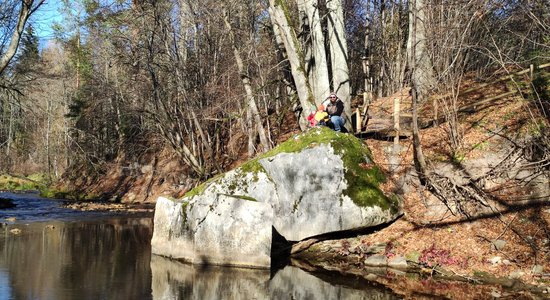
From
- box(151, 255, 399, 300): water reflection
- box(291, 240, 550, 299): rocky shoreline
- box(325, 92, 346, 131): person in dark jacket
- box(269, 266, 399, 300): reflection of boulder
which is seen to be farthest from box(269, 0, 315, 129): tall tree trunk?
box(269, 266, 399, 300): reflection of boulder

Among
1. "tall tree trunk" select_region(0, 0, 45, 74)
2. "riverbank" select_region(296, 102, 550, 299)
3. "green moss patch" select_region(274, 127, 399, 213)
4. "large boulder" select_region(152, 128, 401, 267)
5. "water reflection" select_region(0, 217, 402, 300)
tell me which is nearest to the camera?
"water reflection" select_region(0, 217, 402, 300)

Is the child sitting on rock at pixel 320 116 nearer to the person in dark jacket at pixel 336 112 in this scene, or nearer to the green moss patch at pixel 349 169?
the person in dark jacket at pixel 336 112

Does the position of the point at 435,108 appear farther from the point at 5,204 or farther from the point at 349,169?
the point at 5,204

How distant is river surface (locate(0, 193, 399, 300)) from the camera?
7.96 metres

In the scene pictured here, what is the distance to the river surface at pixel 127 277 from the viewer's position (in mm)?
7957

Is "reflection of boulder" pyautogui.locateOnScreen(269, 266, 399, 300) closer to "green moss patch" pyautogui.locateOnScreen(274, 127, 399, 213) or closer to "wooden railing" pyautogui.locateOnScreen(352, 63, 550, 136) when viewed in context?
"green moss patch" pyautogui.locateOnScreen(274, 127, 399, 213)

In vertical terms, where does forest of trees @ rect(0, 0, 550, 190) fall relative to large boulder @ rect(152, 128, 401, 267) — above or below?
above

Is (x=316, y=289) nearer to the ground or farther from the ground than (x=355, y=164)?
nearer to the ground

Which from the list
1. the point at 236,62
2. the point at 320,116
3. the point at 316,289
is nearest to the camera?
the point at 316,289

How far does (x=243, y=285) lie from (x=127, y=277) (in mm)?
2288

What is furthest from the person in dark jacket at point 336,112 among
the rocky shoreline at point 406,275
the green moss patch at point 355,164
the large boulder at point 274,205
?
the rocky shoreline at point 406,275

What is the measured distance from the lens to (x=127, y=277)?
356 inches

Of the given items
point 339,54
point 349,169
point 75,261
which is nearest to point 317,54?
point 339,54

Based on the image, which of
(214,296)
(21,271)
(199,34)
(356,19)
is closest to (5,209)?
(199,34)
